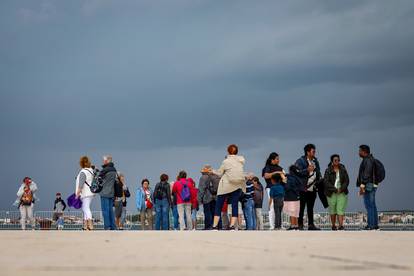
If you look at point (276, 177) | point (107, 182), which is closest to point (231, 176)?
point (276, 177)

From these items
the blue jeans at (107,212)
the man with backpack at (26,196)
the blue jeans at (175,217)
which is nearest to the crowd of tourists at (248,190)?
the blue jeans at (107,212)

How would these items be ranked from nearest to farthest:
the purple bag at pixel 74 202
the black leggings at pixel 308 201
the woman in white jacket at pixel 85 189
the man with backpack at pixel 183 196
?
the black leggings at pixel 308 201, the woman in white jacket at pixel 85 189, the purple bag at pixel 74 202, the man with backpack at pixel 183 196

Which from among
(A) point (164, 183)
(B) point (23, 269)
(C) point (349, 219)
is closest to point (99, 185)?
(A) point (164, 183)

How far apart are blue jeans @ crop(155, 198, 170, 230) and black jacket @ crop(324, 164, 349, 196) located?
8409mm

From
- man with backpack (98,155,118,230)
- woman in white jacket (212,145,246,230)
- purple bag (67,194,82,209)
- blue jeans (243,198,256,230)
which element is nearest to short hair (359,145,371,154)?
woman in white jacket (212,145,246,230)

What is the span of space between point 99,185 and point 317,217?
18261 mm

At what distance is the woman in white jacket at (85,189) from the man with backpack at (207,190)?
4298 mm

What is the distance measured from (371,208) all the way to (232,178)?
13.2ft

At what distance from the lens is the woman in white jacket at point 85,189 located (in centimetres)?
2305

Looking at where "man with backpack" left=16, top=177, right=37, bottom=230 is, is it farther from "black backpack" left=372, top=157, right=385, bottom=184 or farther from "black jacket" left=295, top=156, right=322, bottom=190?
"black backpack" left=372, top=157, right=385, bottom=184

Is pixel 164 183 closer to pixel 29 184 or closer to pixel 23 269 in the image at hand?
pixel 29 184

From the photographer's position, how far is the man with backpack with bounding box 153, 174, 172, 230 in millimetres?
28828

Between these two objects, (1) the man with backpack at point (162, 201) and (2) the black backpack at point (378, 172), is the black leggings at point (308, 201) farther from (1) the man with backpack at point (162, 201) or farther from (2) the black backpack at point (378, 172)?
(1) the man with backpack at point (162, 201)

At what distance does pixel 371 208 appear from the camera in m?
21.4
